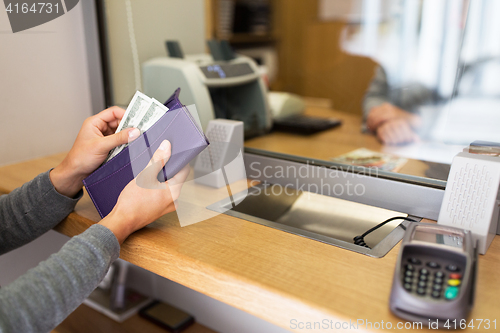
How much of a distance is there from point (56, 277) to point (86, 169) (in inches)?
10.6

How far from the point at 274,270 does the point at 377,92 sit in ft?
4.88

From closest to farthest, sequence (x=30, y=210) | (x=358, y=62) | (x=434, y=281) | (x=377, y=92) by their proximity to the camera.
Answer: (x=434, y=281), (x=30, y=210), (x=377, y=92), (x=358, y=62)

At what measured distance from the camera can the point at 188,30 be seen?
4.60 feet

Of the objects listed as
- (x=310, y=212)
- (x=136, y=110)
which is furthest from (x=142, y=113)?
(x=310, y=212)

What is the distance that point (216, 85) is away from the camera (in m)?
1.13

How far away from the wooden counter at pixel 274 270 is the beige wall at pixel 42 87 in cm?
49

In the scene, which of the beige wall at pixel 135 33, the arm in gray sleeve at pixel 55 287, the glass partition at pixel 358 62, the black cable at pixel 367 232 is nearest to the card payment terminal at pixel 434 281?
the black cable at pixel 367 232

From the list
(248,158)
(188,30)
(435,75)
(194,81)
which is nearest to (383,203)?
(248,158)

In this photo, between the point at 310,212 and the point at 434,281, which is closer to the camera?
the point at 434,281

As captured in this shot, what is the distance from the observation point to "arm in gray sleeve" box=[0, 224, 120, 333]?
492 millimetres

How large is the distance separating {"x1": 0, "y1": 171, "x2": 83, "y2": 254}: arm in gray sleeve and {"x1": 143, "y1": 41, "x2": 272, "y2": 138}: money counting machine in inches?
15.6

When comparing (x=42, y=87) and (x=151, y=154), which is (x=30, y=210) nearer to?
(x=151, y=154)

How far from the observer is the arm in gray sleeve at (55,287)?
492mm

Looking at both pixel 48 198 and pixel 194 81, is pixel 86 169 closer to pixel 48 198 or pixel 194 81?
pixel 48 198
